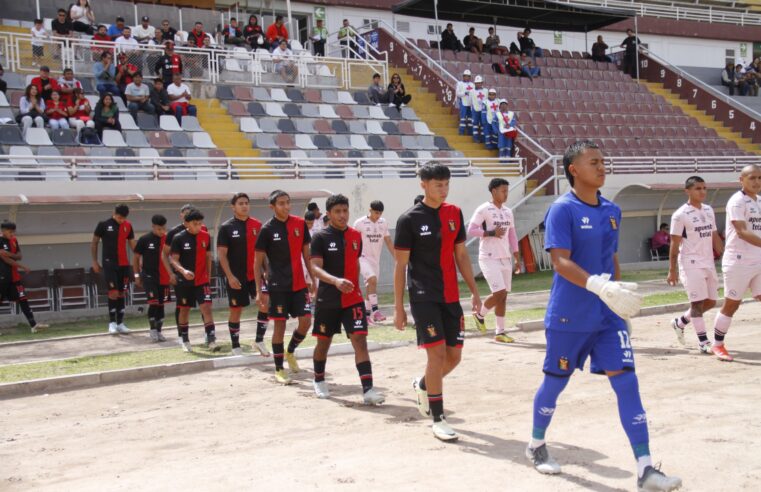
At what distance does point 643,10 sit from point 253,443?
37687 mm

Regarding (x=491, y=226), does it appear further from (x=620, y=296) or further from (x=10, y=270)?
(x=10, y=270)

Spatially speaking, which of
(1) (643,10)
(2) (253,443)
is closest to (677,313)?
(2) (253,443)

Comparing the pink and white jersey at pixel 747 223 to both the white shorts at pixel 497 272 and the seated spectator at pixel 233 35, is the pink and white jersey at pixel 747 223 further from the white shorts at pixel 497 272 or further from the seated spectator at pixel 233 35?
the seated spectator at pixel 233 35

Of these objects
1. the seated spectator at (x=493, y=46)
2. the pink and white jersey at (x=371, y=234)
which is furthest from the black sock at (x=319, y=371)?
the seated spectator at (x=493, y=46)

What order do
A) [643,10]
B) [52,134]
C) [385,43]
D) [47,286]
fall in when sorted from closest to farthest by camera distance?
1. [47,286]
2. [52,134]
3. [385,43]
4. [643,10]

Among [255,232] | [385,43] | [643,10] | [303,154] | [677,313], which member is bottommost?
[677,313]

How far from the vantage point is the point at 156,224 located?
12.6 m

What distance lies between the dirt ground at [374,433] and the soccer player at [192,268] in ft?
5.42

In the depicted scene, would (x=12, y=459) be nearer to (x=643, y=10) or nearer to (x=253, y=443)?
(x=253, y=443)

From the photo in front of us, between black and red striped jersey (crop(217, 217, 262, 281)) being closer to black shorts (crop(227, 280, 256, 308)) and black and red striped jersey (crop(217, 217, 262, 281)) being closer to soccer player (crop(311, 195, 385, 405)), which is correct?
black shorts (crop(227, 280, 256, 308))

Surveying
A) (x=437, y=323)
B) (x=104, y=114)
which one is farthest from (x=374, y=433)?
(x=104, y=114)

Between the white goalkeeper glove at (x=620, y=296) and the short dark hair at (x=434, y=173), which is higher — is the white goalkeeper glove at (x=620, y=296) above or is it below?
below

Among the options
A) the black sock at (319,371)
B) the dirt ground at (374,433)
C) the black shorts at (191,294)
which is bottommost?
the dirt ground at (374,433)

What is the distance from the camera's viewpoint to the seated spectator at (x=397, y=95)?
25.7 m
